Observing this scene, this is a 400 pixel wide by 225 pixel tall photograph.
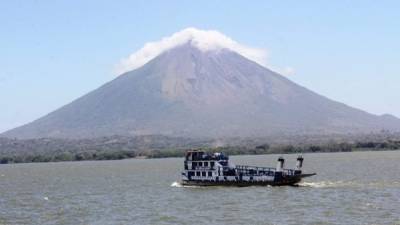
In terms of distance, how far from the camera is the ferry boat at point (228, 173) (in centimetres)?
7538

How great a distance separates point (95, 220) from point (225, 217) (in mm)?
8266

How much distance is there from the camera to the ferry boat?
75375mm

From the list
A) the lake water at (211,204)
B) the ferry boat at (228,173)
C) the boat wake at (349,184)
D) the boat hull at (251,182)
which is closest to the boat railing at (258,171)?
the ferry boat at (228,173)

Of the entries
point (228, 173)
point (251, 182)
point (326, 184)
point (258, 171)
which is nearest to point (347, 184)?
point (326, 184)

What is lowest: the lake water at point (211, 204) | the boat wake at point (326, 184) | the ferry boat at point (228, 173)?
the lake water at point (211, 204)

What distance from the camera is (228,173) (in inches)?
3056

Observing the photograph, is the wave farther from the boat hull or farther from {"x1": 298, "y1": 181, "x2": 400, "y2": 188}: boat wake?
the boat hull

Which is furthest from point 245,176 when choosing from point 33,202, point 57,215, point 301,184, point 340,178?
point 57,215

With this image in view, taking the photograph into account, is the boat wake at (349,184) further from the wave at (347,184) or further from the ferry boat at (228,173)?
the ferry boat at (228,173)

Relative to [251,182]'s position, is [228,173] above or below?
above

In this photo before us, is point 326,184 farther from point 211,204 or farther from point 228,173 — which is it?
point 211,204

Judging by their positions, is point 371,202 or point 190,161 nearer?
point 371,202

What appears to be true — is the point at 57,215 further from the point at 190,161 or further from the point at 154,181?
the point at 154,181

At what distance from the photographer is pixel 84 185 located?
9006 centimetres
